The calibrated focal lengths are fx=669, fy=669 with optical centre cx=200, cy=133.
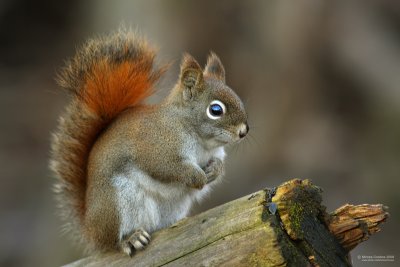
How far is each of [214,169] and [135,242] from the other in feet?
1.49

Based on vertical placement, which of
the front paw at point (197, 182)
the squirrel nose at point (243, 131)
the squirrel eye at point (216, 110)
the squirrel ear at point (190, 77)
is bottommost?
the front paw at point (197, 182)

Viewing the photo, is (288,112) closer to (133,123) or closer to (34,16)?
(133,123)

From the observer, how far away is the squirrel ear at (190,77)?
8.48ft

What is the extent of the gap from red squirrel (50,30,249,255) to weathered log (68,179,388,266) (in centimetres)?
36

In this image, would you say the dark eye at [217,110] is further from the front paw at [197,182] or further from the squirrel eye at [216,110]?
the front paw at [197,182]

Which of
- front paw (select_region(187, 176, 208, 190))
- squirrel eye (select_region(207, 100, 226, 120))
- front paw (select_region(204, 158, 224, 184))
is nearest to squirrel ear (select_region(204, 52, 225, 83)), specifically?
squirrel eye (select_region(207, 100, 226, 120))

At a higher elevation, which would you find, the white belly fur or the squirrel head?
the squirrel head

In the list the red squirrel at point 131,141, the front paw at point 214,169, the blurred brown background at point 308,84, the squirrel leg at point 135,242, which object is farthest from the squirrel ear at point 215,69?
the blurred brown background at point 308,84

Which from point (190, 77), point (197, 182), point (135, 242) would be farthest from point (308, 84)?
point (135, 242)

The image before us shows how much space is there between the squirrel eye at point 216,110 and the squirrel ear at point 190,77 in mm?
96

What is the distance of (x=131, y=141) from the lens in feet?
8.19

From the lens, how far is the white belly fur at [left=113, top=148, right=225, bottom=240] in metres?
2.43

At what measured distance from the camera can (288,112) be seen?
472 centimetres

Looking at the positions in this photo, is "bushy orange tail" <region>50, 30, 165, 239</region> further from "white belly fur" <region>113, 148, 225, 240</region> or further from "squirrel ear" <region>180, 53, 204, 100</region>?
"white belly fur" <region>113, 148, 225, 240</region>
